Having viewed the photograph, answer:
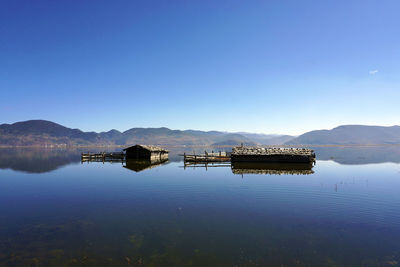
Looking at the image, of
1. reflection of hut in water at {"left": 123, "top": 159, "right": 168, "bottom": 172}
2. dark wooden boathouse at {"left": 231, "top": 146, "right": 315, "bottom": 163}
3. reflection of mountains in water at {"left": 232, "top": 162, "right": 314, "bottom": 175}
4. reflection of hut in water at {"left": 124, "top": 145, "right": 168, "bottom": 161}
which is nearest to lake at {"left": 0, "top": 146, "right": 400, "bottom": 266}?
reflection of mountains in water at {"left": 232, "top": 162, "right": 314, "bottom": 175}

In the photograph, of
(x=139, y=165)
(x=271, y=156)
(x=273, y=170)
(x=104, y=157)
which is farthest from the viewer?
(x=104, y=157)

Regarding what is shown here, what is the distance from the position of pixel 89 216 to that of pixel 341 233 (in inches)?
648

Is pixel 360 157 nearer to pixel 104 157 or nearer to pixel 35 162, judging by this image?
pixel 104 157

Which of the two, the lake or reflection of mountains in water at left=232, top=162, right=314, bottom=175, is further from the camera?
reflection of mountains in water at left=232, top=162, right=314, bottom=175

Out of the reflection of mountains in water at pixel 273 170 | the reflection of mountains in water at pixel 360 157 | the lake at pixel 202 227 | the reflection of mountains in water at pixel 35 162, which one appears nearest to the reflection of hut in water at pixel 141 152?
the reflection of mountains in water at pixel 35 162

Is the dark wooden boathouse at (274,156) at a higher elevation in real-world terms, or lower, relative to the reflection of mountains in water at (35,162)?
higher

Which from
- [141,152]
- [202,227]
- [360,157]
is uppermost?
[141,152]

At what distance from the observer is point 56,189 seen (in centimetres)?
2617

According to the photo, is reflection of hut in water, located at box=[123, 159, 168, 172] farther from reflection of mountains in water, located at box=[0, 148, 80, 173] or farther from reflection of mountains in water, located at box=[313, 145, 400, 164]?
reflection of mountains in water, located at box=[313, 145, 400, 164]

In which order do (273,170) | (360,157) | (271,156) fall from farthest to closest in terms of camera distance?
(360,157)
(271,156)
(273,170)

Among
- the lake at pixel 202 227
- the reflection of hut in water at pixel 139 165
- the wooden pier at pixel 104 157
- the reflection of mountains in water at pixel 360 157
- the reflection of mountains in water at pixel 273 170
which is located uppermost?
the wooden pier at pixel 104 157

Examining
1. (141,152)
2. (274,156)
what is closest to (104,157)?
(141,152)

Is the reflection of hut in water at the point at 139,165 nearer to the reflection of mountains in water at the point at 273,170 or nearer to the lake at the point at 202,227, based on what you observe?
the reflection of mountains in water at the point at 273,170

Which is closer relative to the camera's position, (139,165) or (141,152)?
(139,165)
